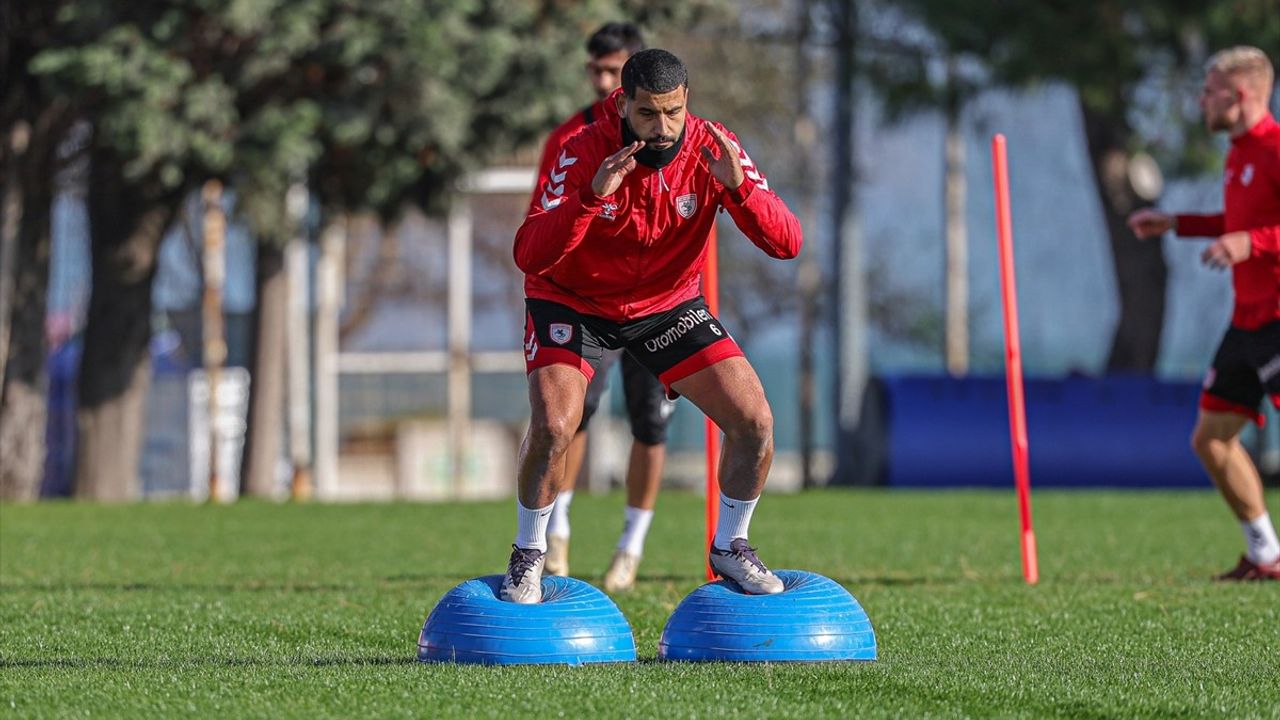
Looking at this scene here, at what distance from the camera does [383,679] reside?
5.33m

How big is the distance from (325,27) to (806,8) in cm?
1064

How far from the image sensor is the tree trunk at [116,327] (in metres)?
18.5

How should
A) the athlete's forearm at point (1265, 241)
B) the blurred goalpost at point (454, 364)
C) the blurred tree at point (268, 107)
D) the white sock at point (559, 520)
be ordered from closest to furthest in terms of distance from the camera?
the white sock at point (559, 520) → the athlete's forearm at point (1265, 241) → the blurred tree at point (268, 107) → the blurred goalpost at point (454, 364)

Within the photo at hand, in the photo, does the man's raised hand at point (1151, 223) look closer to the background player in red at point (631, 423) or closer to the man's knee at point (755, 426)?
the background player in red at point (631, 423)

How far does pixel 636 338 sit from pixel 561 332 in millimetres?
271

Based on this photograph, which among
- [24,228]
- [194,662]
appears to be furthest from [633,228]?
[24,228]

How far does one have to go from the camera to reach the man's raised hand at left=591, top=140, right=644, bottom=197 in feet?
18.6

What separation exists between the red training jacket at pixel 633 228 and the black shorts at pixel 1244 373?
342cm

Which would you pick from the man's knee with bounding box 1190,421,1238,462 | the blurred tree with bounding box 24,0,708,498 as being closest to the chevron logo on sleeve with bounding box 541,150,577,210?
the man's knee with bounding box 1190,421,1238,462

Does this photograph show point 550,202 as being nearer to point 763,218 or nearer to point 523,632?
point 763,218

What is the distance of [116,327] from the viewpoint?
1902cm

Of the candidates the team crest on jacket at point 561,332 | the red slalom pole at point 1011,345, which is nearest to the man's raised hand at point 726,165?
the team crest on jacket at point 561,332

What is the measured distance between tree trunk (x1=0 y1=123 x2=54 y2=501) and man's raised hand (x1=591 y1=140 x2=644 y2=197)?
541 inches

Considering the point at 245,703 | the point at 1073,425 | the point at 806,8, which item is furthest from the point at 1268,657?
the point at 806,8
